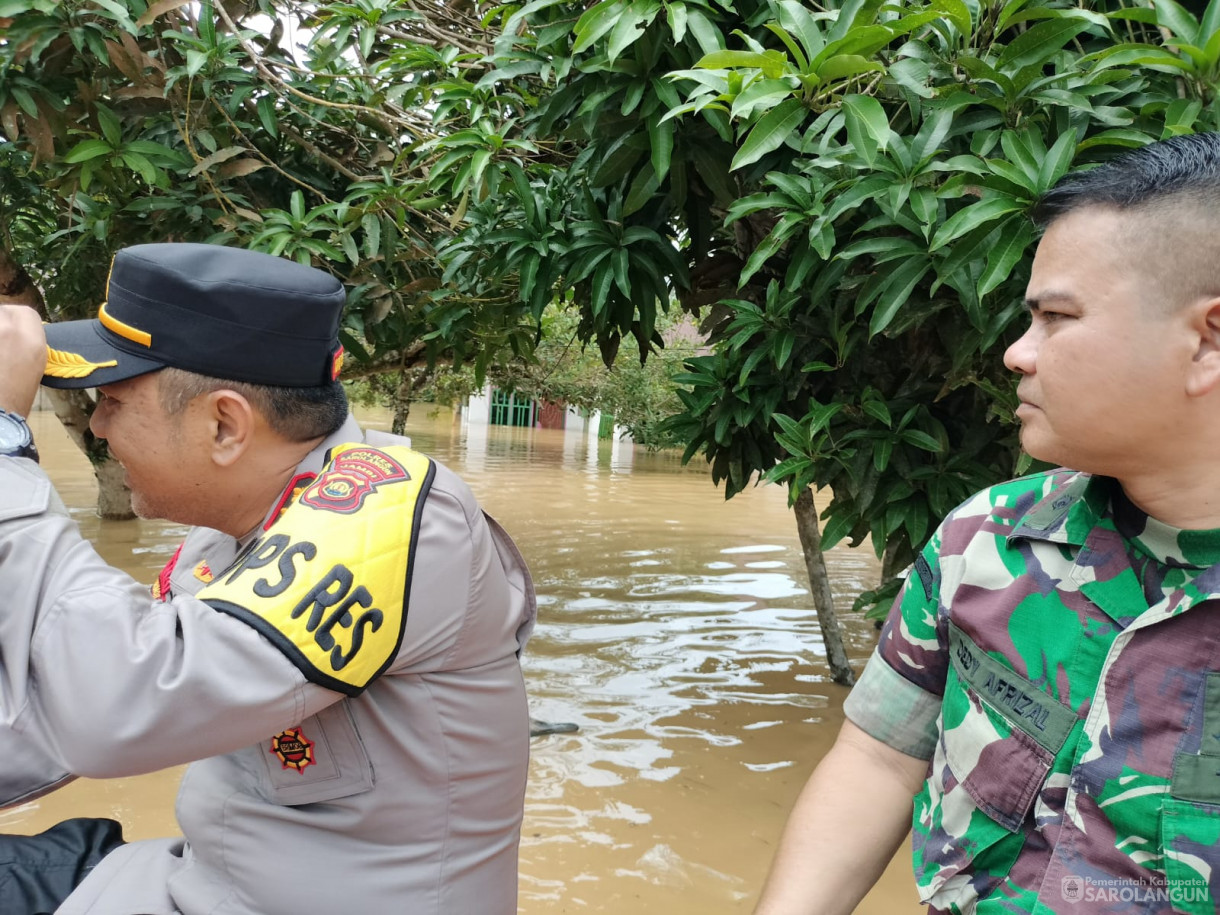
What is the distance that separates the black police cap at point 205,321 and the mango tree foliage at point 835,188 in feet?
3.27

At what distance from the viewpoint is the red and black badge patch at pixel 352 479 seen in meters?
1.30

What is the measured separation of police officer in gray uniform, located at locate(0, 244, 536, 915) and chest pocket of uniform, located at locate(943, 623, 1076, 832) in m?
0.65

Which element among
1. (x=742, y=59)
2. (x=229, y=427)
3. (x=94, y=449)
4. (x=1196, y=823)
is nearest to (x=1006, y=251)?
(x=742, y=59)

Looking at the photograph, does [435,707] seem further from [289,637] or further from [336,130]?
[336,130]

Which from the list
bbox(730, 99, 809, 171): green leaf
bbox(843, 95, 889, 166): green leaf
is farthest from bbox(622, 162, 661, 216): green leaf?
bbox(843, 95, 889, 166): green leaf

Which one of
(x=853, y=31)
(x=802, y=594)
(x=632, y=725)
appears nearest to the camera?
(x=853, y=31)

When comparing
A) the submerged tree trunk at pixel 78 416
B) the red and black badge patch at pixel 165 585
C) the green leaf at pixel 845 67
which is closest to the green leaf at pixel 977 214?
the green leaf at pixel 845 67

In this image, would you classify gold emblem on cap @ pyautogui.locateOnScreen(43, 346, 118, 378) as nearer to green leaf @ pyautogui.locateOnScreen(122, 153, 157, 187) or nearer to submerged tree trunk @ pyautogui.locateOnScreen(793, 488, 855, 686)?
green leaf @ pyautogui.locateOnScreen(122, 153, 157, 187)

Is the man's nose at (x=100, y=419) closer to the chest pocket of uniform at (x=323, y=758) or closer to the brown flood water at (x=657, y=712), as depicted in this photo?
the chest pocket of uniform at (x=323, y=758)

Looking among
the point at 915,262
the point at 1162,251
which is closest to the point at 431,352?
the point at 915,262

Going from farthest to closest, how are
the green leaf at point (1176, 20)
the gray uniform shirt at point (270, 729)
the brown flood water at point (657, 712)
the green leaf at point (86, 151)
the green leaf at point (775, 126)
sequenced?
the green leaf at point (86, 151) < the brown flood water at point (657, 712) < the green leaf at point (775, 126) < the green leaf at point (1176, 20) < the gray uniform shirt at point (270, 729)

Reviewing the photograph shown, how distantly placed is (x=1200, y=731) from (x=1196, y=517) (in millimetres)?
247

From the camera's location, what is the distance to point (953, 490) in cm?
294

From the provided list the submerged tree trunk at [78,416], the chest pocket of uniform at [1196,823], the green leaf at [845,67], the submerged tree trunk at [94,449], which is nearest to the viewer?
the chest pocket of uniform at [1196,823]
